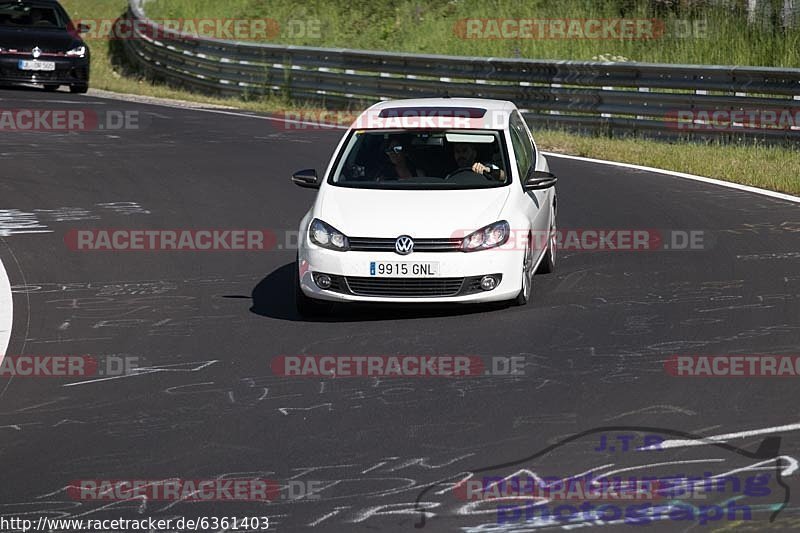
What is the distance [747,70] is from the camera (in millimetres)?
19875

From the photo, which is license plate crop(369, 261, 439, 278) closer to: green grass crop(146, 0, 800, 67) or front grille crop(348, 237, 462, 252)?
front grille crop(348, 237, 462, 252)

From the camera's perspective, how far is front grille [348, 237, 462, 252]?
1031 cm

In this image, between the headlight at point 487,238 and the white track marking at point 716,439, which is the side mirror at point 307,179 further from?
the white track marking at point 716,439

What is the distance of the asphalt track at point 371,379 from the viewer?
265 inches

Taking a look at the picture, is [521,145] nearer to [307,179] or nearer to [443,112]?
[443,112]

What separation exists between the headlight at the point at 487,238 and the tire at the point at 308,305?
3.66 ft

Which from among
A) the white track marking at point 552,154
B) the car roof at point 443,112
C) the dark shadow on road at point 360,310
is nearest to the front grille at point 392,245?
the dark shadow on road at point 360,310

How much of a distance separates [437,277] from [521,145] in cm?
214

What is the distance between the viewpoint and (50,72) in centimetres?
2772

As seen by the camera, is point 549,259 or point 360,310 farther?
point 549,259

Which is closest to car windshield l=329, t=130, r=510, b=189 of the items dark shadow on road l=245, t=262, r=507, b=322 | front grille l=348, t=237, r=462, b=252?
front grille l=348, t=237, r=462, b=252

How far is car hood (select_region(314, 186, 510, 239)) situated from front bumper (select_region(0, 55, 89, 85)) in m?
18.0

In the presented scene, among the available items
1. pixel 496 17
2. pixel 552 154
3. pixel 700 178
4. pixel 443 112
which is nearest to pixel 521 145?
pixel 443 112

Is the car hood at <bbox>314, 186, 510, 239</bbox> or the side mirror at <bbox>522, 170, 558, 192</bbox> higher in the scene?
the side mirror at <bbox>522, 170, 558, 192</bbox>
